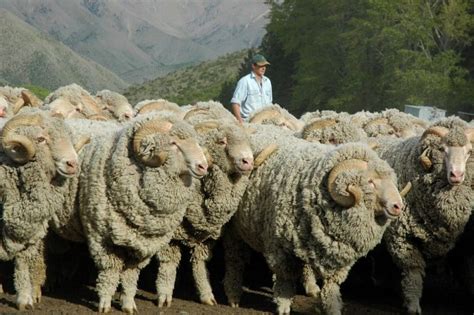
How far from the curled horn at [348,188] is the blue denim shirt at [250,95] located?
5.05m

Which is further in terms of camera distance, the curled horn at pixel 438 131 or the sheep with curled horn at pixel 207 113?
the sheep with curled horn at pixel 207 113

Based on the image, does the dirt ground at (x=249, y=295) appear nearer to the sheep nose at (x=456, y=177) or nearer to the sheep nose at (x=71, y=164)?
the sheep nose at (x=71, y=164)

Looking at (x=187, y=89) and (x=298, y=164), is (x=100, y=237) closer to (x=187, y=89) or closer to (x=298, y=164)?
(x=298, y=164)

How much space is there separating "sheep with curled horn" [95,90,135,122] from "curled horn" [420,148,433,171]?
562cm

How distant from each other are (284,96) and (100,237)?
46.0 meters

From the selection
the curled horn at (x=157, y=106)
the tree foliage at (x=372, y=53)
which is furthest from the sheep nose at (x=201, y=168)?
the tree foliage at (x=372, y=53)

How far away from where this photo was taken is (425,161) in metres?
10.2

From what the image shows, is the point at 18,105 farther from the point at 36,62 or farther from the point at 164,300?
the point at 36,62

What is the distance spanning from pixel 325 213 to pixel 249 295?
2.25 m

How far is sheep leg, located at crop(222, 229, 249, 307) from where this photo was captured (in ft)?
33.8

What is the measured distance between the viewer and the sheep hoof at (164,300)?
32.6ft

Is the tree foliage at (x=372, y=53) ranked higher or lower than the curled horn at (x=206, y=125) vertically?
higher

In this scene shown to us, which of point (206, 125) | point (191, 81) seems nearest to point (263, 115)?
point (206, 125)

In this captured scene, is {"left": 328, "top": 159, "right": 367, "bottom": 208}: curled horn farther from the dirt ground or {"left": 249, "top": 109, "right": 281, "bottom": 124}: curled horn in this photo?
{"left": 249, "top": 109, "right": 281, "bottom": 124}: curled horn
